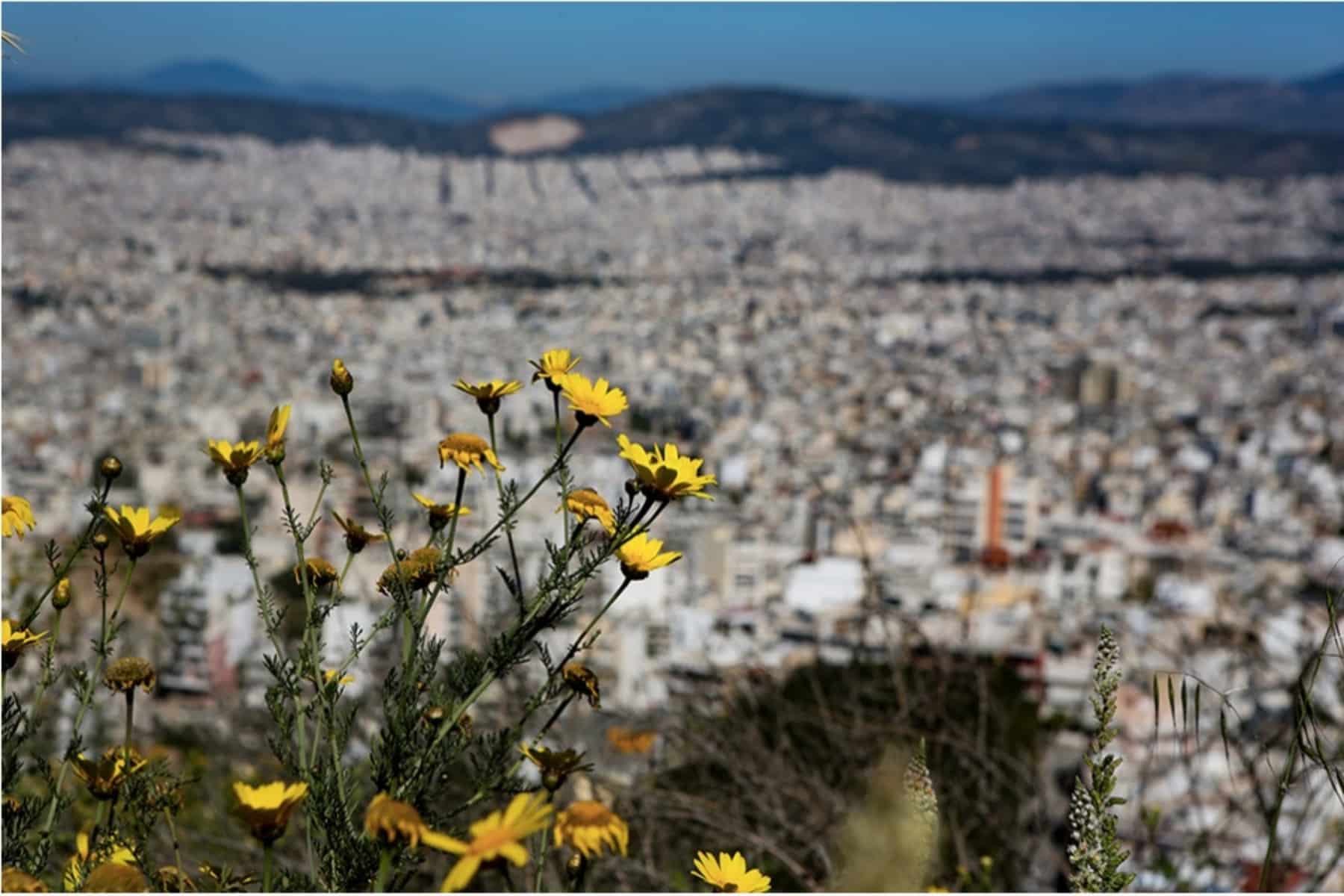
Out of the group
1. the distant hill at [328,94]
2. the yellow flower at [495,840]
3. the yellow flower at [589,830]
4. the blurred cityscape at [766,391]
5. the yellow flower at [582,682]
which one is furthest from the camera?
the distant hill at [328,94]

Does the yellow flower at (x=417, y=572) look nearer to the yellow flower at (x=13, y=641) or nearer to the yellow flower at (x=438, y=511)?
the yellow flower at (x=438, y=511)

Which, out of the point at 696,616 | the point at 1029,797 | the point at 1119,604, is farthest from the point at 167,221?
the point at 1029,797

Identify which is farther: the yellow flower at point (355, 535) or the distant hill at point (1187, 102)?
the distant hill at point (1187, 102)

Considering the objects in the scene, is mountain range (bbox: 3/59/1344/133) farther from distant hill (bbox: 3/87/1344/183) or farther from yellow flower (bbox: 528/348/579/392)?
yellow flower (bbox: 528/348/579/392)

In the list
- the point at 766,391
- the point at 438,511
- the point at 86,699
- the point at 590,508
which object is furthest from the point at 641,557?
the point at 766,391

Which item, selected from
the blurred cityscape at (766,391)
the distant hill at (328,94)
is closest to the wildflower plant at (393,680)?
the blurred cityscape at (766,391)

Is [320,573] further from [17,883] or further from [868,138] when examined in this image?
[868,138]

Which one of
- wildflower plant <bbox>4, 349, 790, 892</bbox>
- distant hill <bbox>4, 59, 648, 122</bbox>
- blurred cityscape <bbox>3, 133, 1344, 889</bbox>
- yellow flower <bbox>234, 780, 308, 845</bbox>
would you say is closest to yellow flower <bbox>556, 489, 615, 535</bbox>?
wildflower plant <bbox>4, 349, 790, 892</bbox>
